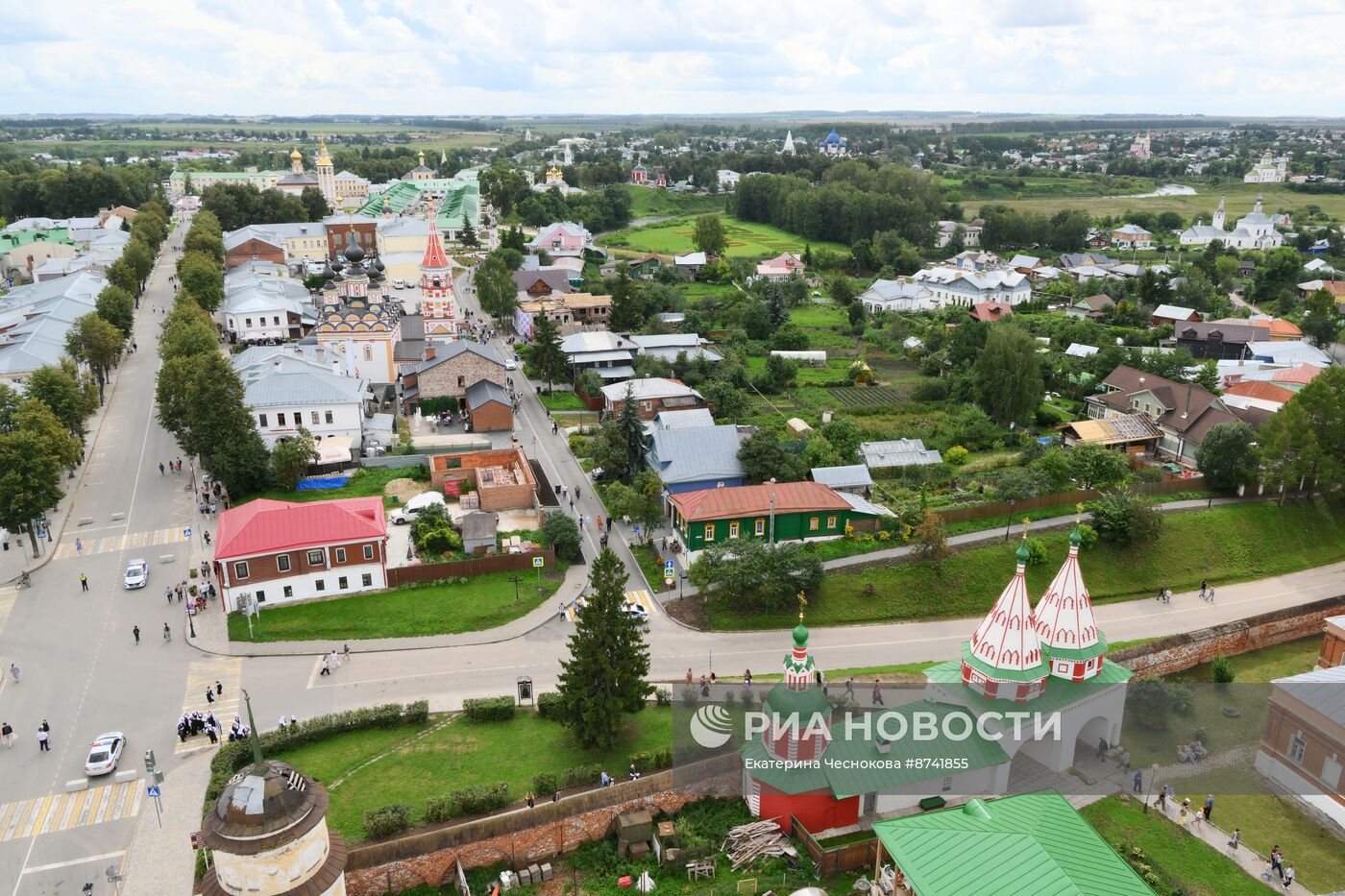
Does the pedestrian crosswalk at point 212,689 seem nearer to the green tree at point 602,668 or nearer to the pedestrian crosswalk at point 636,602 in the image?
the green tree at point 602,668

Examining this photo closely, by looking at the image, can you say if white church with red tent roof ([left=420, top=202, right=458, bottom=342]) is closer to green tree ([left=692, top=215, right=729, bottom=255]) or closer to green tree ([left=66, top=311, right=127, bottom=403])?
green tree ([left=66, top=311, right=127, bottom=403])

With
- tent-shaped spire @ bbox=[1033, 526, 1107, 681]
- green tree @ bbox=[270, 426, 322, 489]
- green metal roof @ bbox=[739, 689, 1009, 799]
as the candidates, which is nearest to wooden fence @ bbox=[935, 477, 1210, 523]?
tent-shaped spire @ bbox=[1033, 526, 1107, 681]

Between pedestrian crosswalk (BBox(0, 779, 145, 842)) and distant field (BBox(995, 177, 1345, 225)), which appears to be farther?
distant field (BBox(995, 177, 1345, 225))

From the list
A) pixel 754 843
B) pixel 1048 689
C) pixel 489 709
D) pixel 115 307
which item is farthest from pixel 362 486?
pixel 1048 689

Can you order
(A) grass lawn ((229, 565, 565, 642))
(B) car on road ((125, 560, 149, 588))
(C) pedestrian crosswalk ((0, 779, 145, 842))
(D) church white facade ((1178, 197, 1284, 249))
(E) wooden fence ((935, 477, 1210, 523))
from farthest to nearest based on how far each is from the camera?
(D) church white facade ((1178, 197, 1284, 249)), (E) wooden fence ((935, 477, 1210, 523)), (B) car on road ((125, 560, 149, 588)), (A) grass lawn ((229, 565, 565, 642)), (C) pedestrian crosswalk ((0, 779, 145, 842))

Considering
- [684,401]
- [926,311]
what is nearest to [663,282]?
[926,311]

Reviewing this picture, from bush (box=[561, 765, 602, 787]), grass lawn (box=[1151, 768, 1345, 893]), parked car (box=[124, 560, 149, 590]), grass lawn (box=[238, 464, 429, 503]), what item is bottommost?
grass lawn (box=[1151, 768, 1345, 893])
